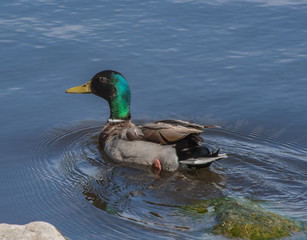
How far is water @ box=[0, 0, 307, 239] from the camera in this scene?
22.1 feet

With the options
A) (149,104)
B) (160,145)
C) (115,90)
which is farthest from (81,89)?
(160,145)

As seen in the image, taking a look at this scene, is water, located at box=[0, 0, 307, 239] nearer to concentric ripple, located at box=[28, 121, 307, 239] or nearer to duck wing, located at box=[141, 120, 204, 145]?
concentric ripple, located at box=[28, 121, 307, 239]

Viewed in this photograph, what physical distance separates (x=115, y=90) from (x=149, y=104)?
0.79 metres

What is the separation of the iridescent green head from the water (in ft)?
1.16

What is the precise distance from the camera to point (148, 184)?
7.46 m

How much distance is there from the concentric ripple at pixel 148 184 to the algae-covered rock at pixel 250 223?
0.59ft

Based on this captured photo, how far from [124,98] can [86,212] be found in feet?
9.50

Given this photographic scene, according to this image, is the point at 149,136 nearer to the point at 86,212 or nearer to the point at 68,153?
the point at 68,153

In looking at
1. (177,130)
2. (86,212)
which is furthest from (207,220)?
(177,130)

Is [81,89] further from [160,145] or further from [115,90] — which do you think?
[160,145]

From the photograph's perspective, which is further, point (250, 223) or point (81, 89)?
point (81, 89)

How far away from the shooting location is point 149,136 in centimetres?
→ 808

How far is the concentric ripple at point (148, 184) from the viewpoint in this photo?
620 cm

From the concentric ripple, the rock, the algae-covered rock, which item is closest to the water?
the concentric ripple
